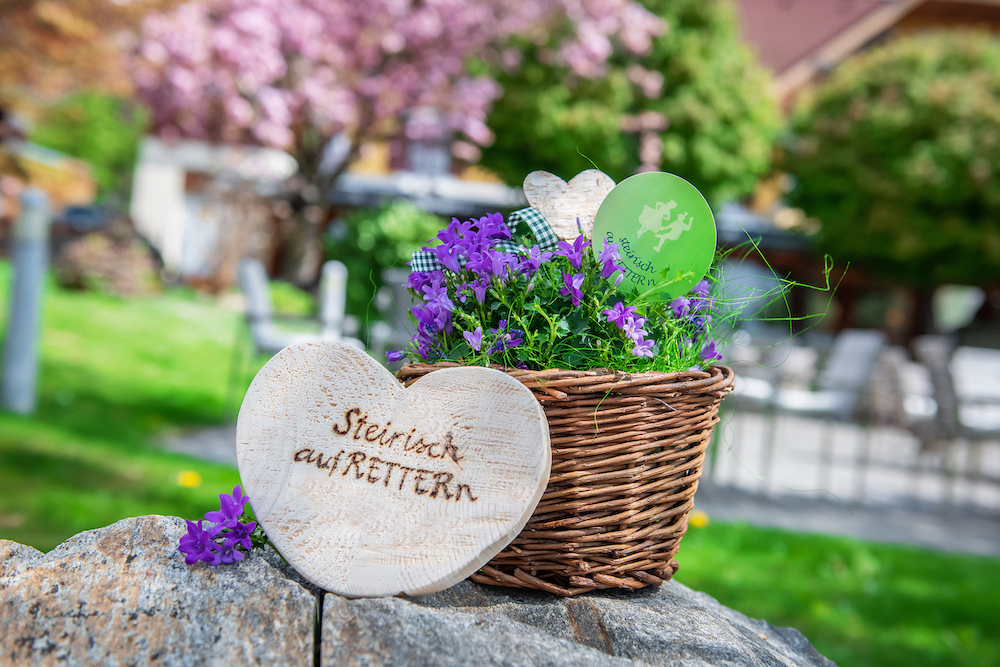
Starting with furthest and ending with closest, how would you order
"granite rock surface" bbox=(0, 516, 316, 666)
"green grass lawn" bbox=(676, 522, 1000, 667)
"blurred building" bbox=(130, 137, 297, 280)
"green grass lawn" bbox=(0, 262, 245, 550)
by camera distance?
"blurred building" bbox=(130, 137, 297, 280) < "green grass lawn" bbox=(0, 262, 245, 550) < "green grass lawn" bbox=(676, 522, 1000, 667) < "granite rock surface" bbox=(0, 516, 316, 666)

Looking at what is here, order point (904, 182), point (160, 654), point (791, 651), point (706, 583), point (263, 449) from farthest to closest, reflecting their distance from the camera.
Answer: point (904, 182), point (706, 583), point (791, 651), point (263, 449), point (160, 654)

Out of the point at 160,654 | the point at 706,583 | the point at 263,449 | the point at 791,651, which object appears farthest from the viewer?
the point at 706,583

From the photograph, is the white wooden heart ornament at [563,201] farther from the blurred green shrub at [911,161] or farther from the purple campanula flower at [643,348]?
the blurred green shrub at [911,161]

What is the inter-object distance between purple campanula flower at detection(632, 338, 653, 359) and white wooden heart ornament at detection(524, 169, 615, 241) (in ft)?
0.81

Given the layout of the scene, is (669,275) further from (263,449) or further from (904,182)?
(904,182)

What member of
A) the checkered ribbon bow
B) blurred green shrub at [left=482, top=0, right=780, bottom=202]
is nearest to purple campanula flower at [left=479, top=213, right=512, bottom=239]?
the checkered ribbon bow

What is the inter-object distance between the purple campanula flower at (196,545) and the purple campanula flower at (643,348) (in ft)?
2.23

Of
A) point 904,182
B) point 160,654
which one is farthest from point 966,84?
point 160,654

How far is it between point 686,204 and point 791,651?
77 centimetres

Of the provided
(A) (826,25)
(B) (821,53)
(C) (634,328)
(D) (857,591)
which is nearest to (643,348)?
(C) (634,328)

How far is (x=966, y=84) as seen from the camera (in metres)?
11.8

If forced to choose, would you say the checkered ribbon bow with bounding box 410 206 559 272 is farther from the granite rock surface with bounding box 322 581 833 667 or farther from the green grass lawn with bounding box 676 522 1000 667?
the green grass lawn with bounding box 676 522 1000 667

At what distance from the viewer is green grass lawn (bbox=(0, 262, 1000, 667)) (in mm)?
2723

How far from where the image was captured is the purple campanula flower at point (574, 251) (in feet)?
3.68
